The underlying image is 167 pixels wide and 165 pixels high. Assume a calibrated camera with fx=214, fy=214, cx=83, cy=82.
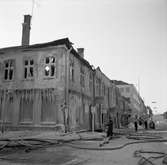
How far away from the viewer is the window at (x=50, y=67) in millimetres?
20047

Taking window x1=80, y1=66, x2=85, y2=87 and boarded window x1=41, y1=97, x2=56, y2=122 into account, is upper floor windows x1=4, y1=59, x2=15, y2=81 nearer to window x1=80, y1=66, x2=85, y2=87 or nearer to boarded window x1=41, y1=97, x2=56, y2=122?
boarded window x1=41, y1=97, x2=56, y2=122

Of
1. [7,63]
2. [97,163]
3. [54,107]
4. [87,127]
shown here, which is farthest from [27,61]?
[97,163]

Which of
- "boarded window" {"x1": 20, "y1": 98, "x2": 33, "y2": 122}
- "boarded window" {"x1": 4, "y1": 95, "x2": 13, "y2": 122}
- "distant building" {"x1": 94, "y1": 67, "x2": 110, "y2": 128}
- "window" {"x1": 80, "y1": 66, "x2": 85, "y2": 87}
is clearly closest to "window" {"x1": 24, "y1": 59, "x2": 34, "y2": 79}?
"boarded window" {"x1": 20, "y1": 98, "x2": 33, "y2": 122}

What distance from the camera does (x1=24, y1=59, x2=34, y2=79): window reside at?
20.6 m

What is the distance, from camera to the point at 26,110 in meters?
19.9

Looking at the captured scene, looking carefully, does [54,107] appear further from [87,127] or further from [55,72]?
[87,127]

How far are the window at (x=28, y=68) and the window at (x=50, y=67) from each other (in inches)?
58.2

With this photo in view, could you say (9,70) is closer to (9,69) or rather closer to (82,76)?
(9,69)

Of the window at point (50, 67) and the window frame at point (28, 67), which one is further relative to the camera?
the window frame at point (28, 67)

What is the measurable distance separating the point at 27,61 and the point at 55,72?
11.1 feet

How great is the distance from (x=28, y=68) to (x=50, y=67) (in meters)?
2.33

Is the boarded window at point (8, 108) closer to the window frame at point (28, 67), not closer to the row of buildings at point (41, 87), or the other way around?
the row of buildings at point (41, 87)

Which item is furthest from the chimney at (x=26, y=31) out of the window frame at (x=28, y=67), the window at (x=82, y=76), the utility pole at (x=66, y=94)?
the window at (x=82, y=76)

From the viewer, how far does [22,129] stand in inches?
762
